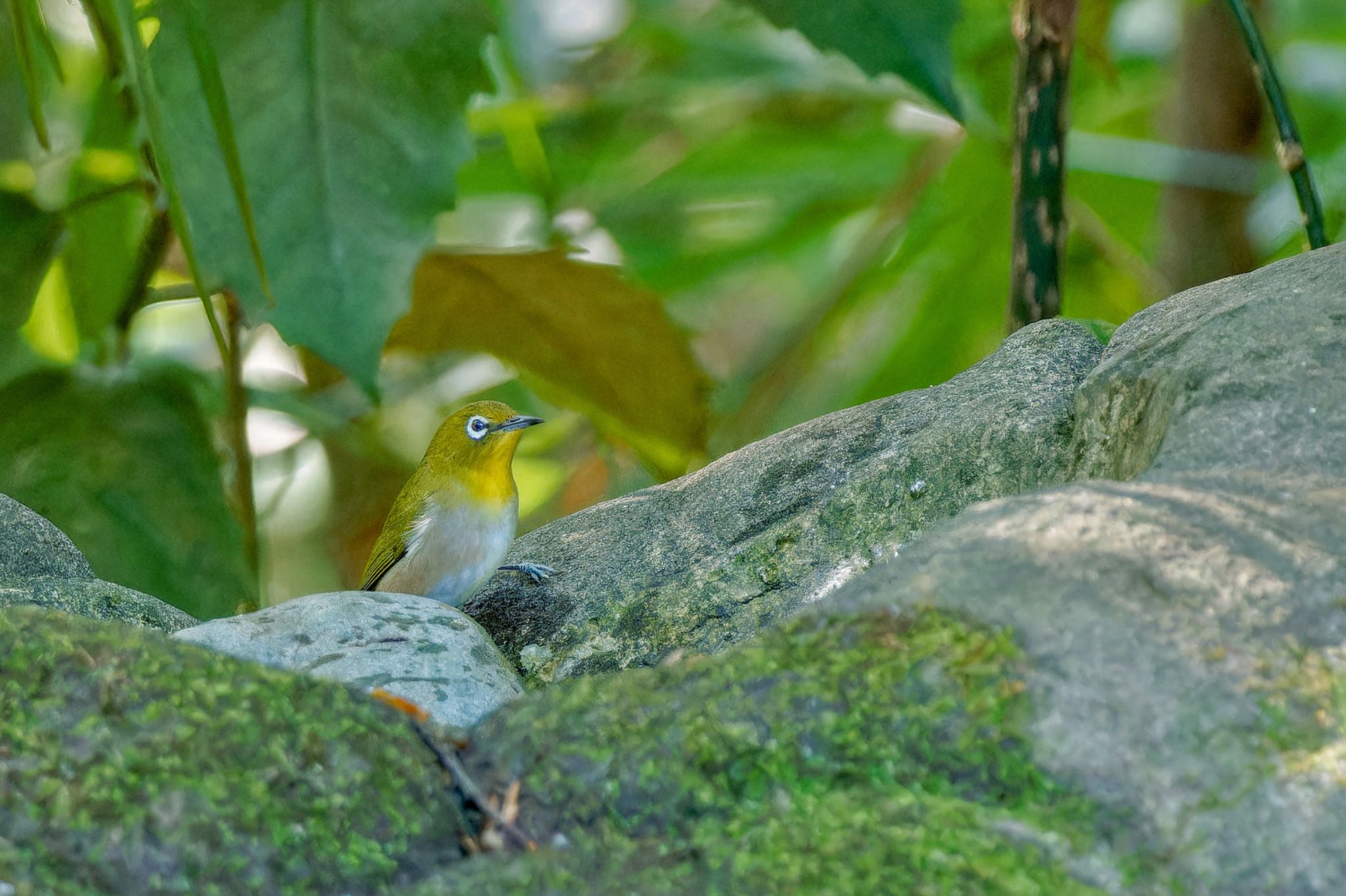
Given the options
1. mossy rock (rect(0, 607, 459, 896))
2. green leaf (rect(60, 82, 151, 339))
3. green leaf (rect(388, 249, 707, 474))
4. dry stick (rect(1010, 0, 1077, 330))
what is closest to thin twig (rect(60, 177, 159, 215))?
green leaf (rect(60, 82, 151, 339))

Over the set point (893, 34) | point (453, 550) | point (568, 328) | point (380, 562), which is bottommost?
point (380, 562)

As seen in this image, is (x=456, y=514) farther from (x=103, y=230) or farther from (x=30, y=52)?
(x=30, y=52)

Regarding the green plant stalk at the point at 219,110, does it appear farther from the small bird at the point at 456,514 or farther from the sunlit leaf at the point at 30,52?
the small bird at the point at 456,514

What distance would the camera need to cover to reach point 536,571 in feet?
7.71

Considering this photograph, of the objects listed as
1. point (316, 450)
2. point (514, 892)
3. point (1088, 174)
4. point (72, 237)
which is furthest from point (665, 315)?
point (1088, 174)

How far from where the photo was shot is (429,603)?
1905 mm

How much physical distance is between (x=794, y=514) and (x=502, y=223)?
325 centimetres

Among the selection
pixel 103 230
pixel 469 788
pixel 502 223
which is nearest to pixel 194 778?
pixel 469 788

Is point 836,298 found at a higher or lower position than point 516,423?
higher

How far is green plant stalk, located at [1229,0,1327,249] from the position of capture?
201 cm

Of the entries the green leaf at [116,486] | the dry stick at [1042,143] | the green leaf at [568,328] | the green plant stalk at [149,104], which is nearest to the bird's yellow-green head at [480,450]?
the green leaf at [568,328]

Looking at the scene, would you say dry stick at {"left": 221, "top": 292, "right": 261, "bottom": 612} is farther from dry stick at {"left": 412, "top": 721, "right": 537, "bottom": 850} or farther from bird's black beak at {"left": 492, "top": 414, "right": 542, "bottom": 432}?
dry stick at {"left": 412, "top": 721, "right": 537, "bottom": 850}

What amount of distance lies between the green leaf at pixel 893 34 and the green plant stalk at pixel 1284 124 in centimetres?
50

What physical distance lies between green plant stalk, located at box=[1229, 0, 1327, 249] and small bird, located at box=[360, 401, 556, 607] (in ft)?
4.95
